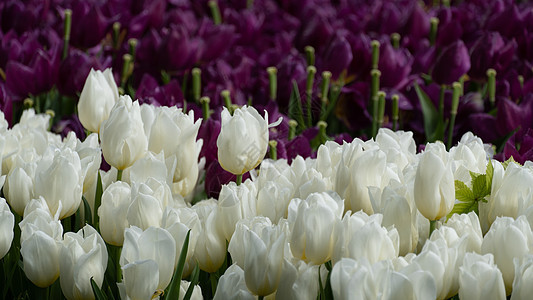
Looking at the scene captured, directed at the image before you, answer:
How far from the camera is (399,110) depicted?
3336 mm

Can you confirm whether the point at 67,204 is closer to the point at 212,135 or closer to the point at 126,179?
the point at 126,179

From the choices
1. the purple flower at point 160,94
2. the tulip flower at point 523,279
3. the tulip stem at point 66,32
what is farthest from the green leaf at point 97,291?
the tulip stem at point 66,32

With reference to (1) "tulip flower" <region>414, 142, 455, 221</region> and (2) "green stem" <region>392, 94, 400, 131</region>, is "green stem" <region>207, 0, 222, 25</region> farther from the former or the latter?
(1) "tulip flower" <region>414, 142, 455, 221</region>

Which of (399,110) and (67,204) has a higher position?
(67,204)

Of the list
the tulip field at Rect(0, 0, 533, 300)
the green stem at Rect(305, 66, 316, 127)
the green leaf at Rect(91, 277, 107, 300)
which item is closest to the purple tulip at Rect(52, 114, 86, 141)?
the tulip field at Rect(0, 0, 533, 300)

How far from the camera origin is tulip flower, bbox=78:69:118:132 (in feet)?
6.99

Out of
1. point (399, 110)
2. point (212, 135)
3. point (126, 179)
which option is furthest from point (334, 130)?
point (126, 179)

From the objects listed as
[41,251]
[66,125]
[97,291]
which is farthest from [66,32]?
[97,291]

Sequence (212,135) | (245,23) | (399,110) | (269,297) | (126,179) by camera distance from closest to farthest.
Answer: (269,297) → (126,179) → (212,135) → (399,110) → (245,23)

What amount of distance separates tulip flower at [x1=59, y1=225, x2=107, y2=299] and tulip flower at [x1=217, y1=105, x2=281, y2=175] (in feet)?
1.24

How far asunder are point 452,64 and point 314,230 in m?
1.90

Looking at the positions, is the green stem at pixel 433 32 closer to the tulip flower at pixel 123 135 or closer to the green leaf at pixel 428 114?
the green leaf at pixel 428 114

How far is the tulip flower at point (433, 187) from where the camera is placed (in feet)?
5.27

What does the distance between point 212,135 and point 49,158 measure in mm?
698
